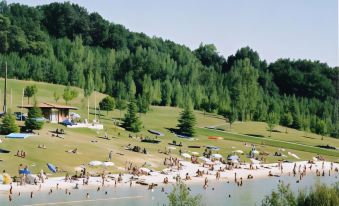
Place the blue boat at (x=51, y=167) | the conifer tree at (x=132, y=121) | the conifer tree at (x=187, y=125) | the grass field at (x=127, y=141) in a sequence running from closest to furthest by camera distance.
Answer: the blue boat at (x=51, y=167) → the grass field at (x=127, y=141) → the conifer tree at (x=132, y=121) → the conifer tree at (x=187, y=125)

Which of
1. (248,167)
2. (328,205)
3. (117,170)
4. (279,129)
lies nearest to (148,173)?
(117,170)

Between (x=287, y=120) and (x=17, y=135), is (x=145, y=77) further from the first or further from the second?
(x=17, y=135)

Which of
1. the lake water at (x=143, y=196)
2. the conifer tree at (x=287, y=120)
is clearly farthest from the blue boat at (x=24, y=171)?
the conifer tree at (x=287, y=120)

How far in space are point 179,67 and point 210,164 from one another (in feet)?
325

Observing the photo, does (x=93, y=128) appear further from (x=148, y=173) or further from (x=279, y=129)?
(x=279, y=129)

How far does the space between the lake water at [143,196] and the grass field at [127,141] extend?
29.4 ft

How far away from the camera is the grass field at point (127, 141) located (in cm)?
7625

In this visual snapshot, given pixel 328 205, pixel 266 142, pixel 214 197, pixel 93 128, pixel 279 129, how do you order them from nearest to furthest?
pixel 328 205 → pixel 214 197 → pixel 93 128 → pixel 266 142 → pixel 279 129

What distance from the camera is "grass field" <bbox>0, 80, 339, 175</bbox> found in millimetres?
76250

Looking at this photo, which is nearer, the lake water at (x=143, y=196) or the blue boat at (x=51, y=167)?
the lake water at (x=143, y=196)

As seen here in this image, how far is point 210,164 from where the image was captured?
298ft

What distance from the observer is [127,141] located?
3824 inches

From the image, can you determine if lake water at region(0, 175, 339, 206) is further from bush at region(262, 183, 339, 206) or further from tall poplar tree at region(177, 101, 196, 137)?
tall poplar tree at region(177, 101, 196, 137)

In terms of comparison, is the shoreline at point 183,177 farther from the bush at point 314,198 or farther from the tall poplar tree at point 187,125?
the bush at point 314,198
